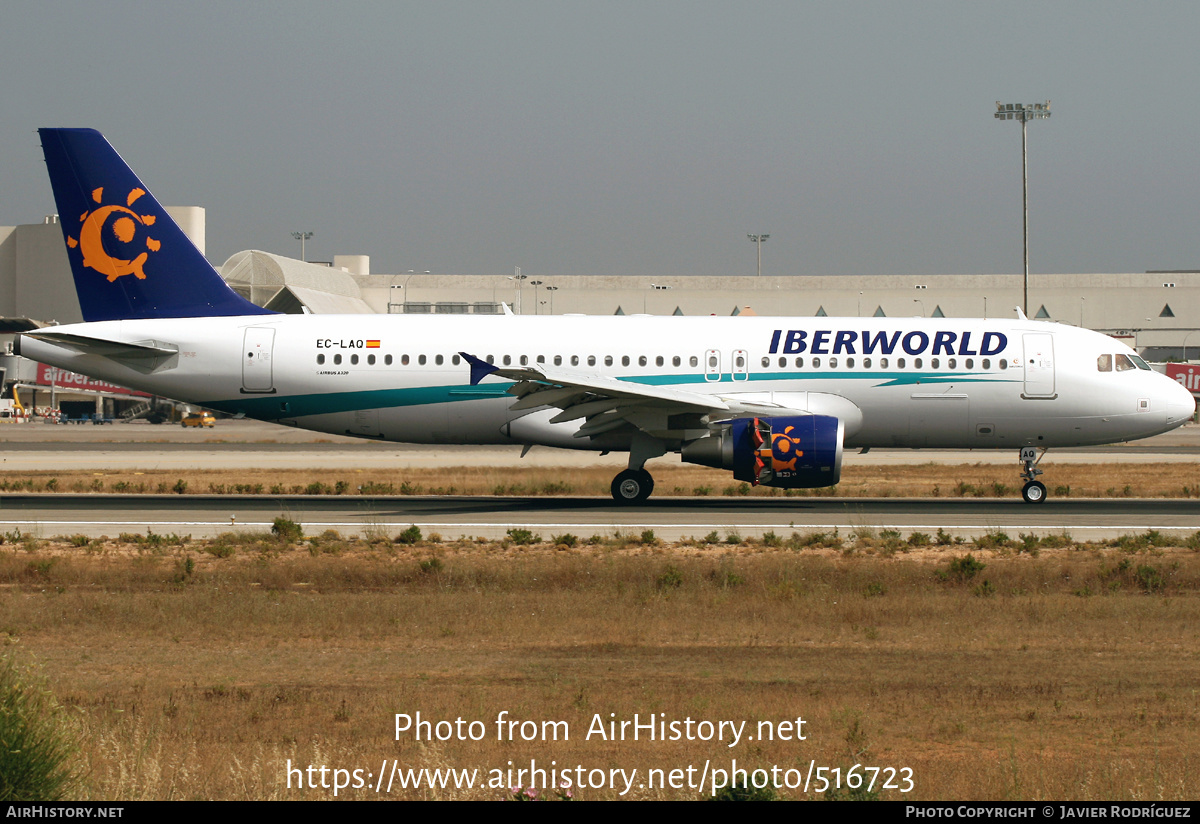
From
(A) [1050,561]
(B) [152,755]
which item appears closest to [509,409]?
(A) [1050,561]

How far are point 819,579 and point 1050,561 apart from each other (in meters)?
4.05

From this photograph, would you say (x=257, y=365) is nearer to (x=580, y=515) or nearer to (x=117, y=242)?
(x=117, y=242)

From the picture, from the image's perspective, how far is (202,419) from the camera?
248 ft

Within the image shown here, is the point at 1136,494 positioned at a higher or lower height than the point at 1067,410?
lower

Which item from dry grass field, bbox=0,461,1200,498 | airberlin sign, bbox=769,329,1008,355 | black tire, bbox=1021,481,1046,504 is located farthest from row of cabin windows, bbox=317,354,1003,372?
dry grass field, bbox=0,461,1200,498

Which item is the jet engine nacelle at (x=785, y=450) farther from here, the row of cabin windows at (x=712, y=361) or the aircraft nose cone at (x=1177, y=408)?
the aircraft nose cone at (x=1177, y=408)

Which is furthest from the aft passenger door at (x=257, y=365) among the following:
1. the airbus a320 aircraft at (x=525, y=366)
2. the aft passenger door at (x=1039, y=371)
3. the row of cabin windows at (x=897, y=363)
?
the aft passenger door at (x=1039, y=371)

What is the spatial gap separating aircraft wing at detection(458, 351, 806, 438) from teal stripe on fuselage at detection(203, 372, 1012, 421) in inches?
34.9

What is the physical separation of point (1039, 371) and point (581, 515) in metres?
11.2

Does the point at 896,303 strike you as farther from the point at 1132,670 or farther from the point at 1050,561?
the point at 1132,670

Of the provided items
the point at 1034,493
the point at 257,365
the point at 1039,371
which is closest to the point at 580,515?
the point at 257,365

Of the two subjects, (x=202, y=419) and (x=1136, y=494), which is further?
(x=202, y=419)

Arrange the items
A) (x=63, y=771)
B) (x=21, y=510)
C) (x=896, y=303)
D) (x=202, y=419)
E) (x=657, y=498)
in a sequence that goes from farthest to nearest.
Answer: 1. (x=896, y=303)
2. (x=202, y=419)
3. (x=657, y=498)
4. (x=21, y=510)
5. (x=63, y=771)

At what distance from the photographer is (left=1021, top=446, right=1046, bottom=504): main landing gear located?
25.6 m
